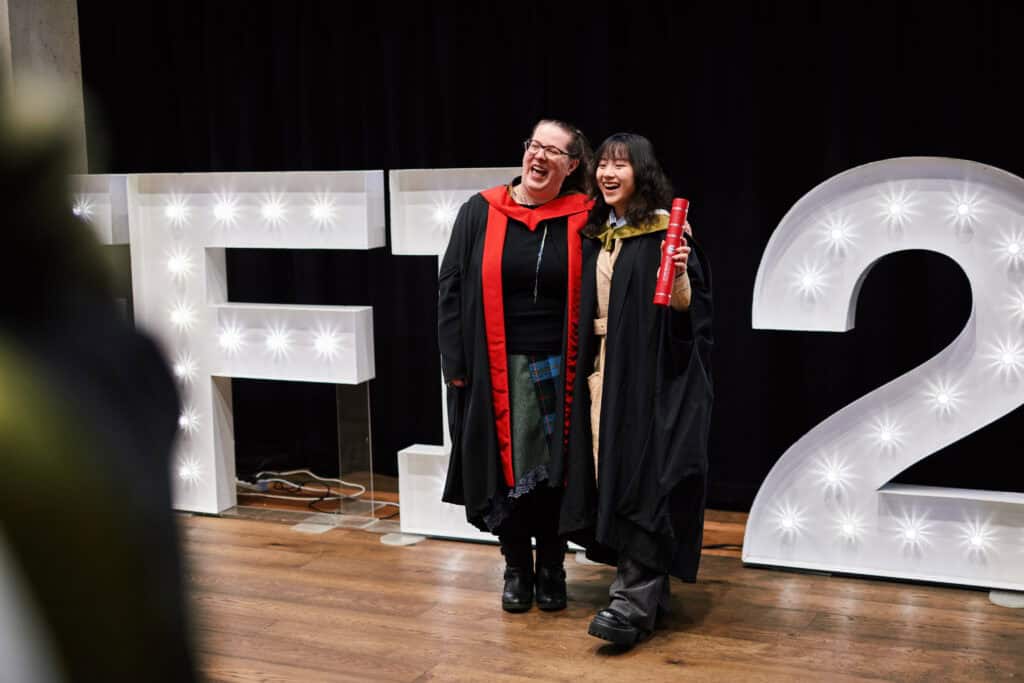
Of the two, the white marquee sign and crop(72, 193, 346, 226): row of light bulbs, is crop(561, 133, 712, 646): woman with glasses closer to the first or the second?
the white marquee sign

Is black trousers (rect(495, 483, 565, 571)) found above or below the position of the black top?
below

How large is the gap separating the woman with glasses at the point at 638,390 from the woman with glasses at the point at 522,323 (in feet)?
Result: 0.34

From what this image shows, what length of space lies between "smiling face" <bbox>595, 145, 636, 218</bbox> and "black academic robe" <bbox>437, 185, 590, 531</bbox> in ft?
0.53

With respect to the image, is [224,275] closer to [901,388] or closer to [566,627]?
[566,627]

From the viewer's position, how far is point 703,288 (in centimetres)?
346

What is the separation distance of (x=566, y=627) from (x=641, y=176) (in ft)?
4.48

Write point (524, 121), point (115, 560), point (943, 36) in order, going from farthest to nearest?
1. point (524, 121)
2. point (943, 36)
3. point (115, 560)

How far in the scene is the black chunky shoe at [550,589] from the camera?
3797mm

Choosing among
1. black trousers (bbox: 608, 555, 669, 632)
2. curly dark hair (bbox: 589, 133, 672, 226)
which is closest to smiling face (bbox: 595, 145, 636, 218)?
curly dark hair (bbox: 589, 133, 672, 226)

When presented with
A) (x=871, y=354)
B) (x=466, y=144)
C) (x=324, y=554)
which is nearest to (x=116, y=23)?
(x=466, y=144)

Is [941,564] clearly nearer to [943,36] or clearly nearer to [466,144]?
[943,36]

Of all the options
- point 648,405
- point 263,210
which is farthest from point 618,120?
point 648,405

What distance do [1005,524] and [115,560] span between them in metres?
3.96

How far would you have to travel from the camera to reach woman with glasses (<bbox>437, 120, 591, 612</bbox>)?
3.60m
